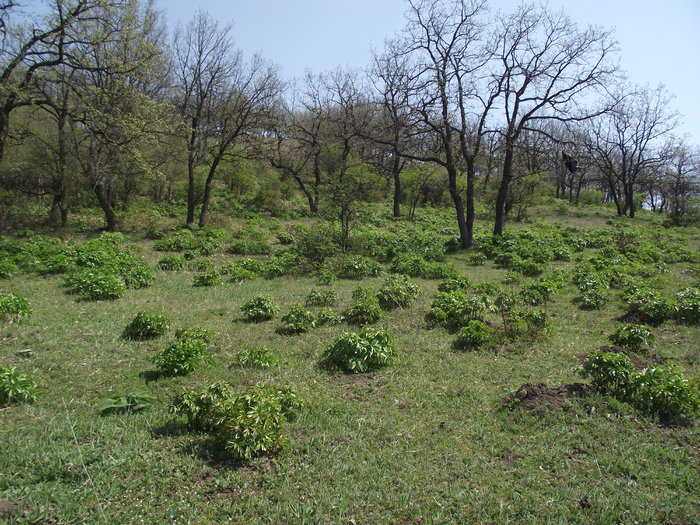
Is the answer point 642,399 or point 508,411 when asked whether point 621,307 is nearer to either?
point 642,399

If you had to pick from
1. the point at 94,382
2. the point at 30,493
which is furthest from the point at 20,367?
the point at 30,493

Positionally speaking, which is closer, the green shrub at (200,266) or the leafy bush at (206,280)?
the leafy bush at (206,280)

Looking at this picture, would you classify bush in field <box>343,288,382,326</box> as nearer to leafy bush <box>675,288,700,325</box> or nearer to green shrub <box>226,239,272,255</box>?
leafy bush <box>675,288,700,325</box>

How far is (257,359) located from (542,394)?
4015 mm

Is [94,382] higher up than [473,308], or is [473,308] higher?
[473,308]

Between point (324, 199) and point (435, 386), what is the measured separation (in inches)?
440

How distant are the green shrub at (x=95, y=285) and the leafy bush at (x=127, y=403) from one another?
606 cm

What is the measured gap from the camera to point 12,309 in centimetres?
833

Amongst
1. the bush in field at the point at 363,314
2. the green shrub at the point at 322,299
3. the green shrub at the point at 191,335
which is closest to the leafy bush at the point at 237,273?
the green shrub at the point at 322,299

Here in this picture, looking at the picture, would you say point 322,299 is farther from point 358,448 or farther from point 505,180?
point 505,180

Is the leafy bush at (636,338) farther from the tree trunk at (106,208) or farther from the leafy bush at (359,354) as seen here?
the tree trunk at (106,208)

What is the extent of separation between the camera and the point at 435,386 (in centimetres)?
624

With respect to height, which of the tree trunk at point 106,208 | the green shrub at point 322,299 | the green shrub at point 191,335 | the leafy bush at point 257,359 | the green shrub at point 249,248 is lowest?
the leafy bush at point 257,359

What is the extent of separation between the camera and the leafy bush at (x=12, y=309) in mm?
8211
